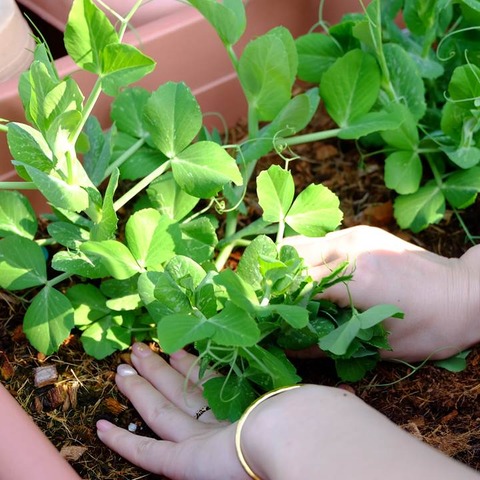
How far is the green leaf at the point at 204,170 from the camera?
93 cm

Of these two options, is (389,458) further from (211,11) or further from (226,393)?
(211,11)

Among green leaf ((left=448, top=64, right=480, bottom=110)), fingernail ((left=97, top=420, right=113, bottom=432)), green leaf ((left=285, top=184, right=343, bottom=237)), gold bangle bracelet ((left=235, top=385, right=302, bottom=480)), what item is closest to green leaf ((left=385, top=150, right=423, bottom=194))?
green leaf ((left=448, top=64, right=480, bottom=110))

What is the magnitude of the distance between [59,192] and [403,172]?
0.56 m

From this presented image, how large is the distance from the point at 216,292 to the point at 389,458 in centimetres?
28

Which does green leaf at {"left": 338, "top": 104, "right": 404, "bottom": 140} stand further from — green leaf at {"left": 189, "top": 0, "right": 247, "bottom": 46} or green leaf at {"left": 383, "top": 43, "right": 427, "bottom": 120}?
green leaf at {"left": 189, "top": 0, "right": 247, "bottom": 46}

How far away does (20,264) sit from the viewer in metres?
0.98

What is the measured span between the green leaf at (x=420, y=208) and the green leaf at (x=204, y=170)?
349mm

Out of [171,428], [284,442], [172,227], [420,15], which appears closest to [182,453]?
[171,428]

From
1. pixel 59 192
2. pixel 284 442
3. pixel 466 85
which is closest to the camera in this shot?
pixel 284 442

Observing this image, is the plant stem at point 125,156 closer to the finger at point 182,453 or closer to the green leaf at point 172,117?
the green leaf at point 172,117

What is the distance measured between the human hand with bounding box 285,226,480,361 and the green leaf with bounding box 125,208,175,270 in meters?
0.21

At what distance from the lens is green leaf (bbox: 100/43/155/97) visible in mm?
838

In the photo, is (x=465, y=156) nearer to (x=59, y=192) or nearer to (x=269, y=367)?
(x=269, y=367)

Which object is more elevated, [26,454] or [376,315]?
[26,454]
